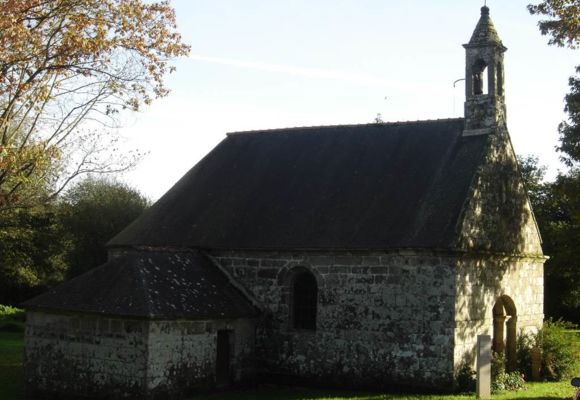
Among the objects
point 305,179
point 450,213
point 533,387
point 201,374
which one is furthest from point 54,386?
point 533,387

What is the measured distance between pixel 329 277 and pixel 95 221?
23477mm

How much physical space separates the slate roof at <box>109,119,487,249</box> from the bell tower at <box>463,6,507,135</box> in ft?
1.75

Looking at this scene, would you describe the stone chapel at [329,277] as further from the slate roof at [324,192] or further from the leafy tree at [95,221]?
the leafy tree at [95,221]

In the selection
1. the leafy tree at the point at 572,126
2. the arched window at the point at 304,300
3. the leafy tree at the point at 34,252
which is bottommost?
the arched window at the point at 304,300

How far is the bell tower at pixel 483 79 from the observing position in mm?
21609

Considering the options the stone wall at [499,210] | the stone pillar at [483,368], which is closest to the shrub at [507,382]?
the stone pillar at [483,368]

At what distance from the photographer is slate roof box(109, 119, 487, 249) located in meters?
20.1

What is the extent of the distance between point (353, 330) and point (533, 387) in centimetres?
544

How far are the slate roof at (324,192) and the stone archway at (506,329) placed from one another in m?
4.32

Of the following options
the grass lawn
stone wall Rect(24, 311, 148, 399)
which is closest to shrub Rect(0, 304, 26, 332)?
the grass lawn

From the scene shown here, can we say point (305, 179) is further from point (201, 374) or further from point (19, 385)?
point (19, 385)

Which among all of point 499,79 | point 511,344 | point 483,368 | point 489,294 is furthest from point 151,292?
point 499,79

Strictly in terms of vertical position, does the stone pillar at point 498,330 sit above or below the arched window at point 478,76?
below

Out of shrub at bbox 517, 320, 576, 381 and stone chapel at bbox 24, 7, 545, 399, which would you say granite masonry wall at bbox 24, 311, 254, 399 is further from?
shrub at bbox 517, 320, 576, 381
